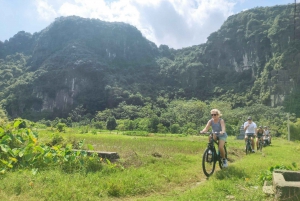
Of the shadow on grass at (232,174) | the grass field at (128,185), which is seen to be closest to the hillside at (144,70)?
the shadow on grass at (232,174)

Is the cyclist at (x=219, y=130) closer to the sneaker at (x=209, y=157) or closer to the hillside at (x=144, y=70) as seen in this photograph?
the sneaker at (x=209, y=157)

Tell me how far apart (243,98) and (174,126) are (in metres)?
48.6

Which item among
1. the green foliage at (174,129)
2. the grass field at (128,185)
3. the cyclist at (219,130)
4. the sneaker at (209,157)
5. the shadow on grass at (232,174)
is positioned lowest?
the grass field at (128,185)

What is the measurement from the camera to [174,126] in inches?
2208

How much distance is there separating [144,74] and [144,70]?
3656 mm

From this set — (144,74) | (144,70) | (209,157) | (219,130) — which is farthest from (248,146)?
(144,70)

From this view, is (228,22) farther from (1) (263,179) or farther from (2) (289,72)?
(1) (263,179)

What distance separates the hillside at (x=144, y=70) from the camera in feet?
314

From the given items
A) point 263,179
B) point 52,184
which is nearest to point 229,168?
point 263,179

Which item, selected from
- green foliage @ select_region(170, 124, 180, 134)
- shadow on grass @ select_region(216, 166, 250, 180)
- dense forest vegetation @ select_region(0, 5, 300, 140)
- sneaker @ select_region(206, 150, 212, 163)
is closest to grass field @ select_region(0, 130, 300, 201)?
shadow on grass @ select_region(216, 166, 250, 180)

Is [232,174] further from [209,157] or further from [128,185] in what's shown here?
[128,185]

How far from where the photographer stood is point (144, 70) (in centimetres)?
14212

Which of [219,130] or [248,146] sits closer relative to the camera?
[219,130]

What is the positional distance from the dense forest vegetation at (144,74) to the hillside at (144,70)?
41 cm
